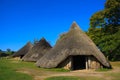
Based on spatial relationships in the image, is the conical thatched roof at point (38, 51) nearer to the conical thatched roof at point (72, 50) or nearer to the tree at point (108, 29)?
the tree at point (108, 29)

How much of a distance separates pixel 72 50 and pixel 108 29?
15.8 meters

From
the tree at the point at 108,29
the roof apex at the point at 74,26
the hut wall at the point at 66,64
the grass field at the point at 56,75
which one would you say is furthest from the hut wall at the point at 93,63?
the tree at the point at 108,29

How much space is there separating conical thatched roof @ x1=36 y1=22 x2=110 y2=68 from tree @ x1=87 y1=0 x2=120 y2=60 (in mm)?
9130

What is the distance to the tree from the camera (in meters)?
34.5

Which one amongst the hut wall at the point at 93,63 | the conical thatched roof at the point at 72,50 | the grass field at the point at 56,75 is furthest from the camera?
the hut wall at the point at 93,63

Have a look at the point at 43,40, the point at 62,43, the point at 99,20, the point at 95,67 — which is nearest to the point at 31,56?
the point at 43,40

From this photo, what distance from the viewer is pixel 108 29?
38188 millimetres

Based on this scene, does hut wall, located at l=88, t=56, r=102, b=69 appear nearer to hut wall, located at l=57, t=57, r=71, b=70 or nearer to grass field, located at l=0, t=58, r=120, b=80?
hut wall, located at l=57, t=57, r=71, b=70

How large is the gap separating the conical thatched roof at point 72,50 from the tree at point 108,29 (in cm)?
913

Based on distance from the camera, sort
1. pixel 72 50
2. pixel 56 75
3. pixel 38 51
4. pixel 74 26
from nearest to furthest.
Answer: pixel 56 75 < pixel 72 50 < pixel 74 26 < pixel 38 51

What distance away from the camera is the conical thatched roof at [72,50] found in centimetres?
2394

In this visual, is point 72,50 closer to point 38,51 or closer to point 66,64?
point 66,64

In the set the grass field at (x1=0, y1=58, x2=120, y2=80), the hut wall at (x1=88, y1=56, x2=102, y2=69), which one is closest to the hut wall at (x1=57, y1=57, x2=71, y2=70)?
the grass field at (x1=0, y1=58, x2=120, y2=80)

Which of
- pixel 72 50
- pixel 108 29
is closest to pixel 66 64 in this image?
pixel 72 50
